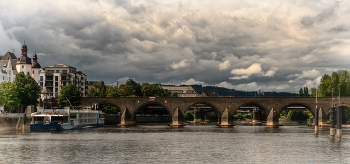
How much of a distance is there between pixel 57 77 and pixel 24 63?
35.6m

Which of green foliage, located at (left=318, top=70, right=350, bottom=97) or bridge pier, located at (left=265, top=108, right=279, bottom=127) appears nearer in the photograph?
bridge pier, located at (left=265, top=108, right=279, bottom=127)

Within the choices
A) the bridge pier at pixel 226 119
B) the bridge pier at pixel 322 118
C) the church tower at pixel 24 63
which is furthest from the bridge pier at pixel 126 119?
the bridge pier at pixel 322 118

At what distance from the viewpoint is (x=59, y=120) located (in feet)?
287

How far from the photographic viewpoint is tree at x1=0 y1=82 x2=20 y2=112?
8669cm

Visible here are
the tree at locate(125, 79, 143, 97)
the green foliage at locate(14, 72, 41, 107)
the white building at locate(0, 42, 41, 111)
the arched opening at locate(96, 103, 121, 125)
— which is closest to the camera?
the green foliage at locate(14, 72, 41, 107)

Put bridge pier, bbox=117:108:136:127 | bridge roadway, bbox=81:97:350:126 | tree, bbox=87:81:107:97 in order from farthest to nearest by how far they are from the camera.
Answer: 1. tree, bbox=87:81:107:97
2. bridge pier, bbox=117:108:136:127
3. bridge roadway, bbox=81:97:350:126

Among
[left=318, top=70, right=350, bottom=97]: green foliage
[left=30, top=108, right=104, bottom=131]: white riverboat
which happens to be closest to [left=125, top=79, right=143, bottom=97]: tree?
[left=30, top=108, right=104, bottom=131]: white riverboat

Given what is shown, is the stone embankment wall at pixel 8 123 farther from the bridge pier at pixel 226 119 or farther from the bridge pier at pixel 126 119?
the bridge pier at pixel 226 119

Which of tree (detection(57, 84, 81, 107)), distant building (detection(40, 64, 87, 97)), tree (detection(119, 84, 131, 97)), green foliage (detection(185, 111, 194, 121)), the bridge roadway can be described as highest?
distant building (detection(40, 64, 87, 97))

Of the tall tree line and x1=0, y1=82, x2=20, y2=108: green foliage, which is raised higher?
the tall tree line

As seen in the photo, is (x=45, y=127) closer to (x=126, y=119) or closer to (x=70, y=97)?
(x=70, y=97)

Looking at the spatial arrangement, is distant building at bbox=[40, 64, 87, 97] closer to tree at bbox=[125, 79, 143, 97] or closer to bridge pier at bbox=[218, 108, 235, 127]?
tree at bbox=[125, 79, 143, 97]

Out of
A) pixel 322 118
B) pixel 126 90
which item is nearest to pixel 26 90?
pixel 126 90

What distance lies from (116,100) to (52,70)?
62.6m
